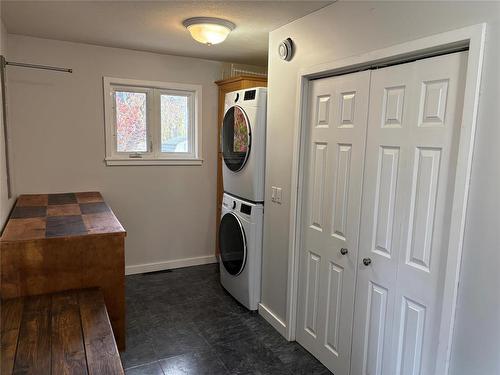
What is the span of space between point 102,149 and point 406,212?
2.87 m

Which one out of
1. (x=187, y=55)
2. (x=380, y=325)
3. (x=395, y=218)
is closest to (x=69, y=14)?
(x=187, y=55)

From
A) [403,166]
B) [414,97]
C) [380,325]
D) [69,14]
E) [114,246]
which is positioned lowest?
[380,325]

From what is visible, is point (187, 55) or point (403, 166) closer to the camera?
point (403, 166)

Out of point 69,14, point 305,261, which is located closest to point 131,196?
point 69,14

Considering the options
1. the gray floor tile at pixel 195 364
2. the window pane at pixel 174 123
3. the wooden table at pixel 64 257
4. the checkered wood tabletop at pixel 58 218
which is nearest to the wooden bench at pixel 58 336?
the wooden table at pixel 64 257

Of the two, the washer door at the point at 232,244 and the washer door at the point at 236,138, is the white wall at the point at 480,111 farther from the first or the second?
the washer door at the point at 232,244

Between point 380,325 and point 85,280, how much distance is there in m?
1.73

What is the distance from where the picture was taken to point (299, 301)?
2.54 m

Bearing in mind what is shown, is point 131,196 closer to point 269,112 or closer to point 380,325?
point 269,112

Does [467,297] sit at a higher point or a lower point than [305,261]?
higher

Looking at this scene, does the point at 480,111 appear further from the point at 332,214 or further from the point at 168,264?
the point at 168,264

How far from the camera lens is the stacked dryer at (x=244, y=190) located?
2832 millimetres

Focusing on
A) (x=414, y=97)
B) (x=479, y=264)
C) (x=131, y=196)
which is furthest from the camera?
(x=131, y=196)

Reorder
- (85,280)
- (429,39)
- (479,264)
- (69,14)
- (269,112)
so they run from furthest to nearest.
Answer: (269,112)
(69,14)
(85,280)
(429,39)
(479,264)
